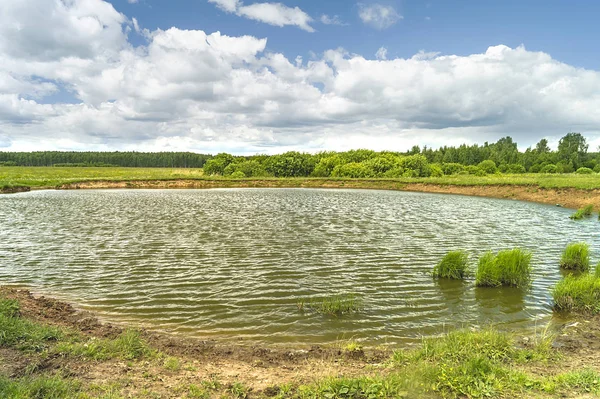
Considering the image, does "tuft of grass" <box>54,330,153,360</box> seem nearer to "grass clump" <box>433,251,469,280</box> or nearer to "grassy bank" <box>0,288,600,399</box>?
"grassy bank" <box>0,288,600,399</box>

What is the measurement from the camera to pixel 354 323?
32.9 ft

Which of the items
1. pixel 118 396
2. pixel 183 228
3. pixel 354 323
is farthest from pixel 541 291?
pixel 183 228

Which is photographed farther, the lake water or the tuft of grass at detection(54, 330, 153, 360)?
the lake water

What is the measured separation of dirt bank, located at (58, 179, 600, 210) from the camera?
44.3 m

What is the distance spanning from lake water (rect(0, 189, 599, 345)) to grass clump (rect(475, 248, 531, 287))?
1.45 ft

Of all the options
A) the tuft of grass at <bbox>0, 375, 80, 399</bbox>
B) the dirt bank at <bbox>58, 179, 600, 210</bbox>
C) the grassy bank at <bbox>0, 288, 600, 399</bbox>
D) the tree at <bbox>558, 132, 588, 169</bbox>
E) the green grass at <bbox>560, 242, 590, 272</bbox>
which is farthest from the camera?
the tree at <bbox>558, 132, 588, 169</bbox>

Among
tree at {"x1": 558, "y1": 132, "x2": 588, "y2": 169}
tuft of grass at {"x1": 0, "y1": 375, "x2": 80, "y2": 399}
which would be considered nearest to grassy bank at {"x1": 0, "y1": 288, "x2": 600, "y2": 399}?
tuft of grass at {"x1": 0, "y1": 375, "x2": 80, "y2": 399}

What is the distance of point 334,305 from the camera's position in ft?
35.4

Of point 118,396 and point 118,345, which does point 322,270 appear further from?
point 118,396

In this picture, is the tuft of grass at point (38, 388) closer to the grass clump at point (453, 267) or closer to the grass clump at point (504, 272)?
the grass clump at point (453, 267)

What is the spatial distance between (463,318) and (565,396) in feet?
15.2

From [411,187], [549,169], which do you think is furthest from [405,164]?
[549,169]

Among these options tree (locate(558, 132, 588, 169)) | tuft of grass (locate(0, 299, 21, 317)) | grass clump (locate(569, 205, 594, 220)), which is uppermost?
tree (locate(558, 132, 588, 169))

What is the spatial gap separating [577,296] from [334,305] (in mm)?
7492
